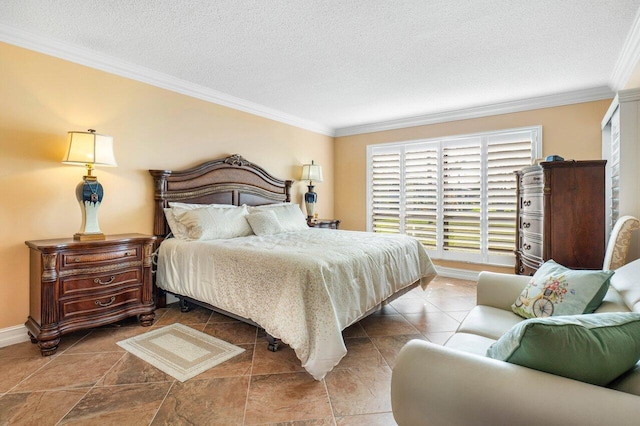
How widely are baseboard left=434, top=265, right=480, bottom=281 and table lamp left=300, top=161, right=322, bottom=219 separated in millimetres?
2253

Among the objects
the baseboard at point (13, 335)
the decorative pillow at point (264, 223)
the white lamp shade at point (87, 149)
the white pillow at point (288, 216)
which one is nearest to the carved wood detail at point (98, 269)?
the baseboard at point (13, 335)

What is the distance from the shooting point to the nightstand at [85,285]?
7.52 ft

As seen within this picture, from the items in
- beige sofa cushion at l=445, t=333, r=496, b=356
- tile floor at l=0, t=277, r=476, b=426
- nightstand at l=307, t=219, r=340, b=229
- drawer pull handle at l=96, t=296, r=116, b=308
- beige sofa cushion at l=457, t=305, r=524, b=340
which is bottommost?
tile floor at l=0, t=277, r=476, b=426

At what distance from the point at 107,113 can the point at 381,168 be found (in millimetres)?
3946

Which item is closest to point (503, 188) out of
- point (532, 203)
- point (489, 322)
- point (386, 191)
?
point (532, 203)

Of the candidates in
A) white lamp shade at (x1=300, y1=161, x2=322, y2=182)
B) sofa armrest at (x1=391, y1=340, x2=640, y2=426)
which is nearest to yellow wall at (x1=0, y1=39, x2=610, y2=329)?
white lamp shade at (x1=300, y1=161, x2=322, y2=182)

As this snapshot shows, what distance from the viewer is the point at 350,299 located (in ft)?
7.42

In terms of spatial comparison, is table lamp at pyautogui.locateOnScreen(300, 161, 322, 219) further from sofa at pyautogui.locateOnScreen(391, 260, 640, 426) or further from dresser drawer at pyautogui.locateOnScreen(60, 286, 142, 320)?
sofa at pyautogui.locateOnScreen(391, 260, 640, 426)

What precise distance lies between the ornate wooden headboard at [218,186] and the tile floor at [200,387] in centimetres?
140

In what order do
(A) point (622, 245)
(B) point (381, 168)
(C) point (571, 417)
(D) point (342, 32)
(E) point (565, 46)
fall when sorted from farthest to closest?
(B) point (381, 168), (E) point (565, 46), (D) point (342, 32), (A) point (622, 245), (C) point (571, 417)

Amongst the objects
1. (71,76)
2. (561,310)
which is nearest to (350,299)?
(561,310)

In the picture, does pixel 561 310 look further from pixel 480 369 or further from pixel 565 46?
pixel 565 46

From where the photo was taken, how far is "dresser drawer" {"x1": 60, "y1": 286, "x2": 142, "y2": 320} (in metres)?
2.40

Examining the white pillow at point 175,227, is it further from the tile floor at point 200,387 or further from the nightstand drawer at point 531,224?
the nightstand drawer at point 531,224
